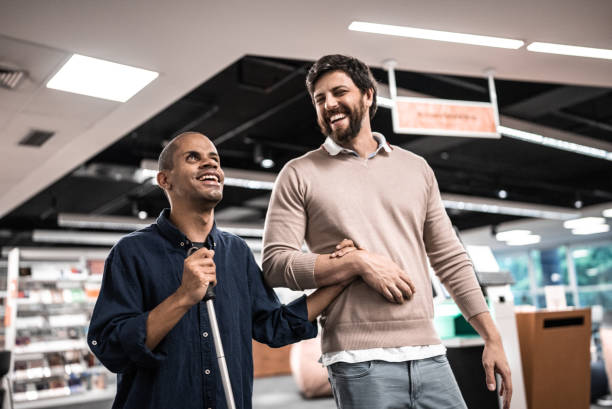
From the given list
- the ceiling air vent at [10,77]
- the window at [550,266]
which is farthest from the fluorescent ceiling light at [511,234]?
the ceiling air vent at [10,77]

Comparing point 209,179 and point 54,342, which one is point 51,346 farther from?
point 209,179

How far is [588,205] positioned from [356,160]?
43.8ft

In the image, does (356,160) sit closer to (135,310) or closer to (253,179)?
(135,310)

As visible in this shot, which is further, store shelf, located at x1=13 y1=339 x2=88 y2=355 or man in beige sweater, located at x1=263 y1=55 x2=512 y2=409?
store shelf, located at x1=13 y1=339 x2=88 y2=355

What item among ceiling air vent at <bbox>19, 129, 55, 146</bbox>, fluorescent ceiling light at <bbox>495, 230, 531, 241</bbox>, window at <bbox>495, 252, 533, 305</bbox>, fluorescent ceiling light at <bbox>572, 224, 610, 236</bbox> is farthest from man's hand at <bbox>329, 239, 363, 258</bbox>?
window at <bbox>495, 252, 533, 305</bbox>

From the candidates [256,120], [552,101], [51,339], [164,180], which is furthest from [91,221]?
[164,180]

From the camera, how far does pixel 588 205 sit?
13383 millimetres

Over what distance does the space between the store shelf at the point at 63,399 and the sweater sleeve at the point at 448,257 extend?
268 inches

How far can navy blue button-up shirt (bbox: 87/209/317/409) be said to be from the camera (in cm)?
154

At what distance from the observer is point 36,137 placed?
6.20 m

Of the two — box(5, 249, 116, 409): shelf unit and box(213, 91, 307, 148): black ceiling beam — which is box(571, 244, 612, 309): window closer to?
box(213, 91, 307, 148): black ceiling beam

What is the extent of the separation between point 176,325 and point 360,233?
0.62m

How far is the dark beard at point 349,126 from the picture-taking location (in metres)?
1.79

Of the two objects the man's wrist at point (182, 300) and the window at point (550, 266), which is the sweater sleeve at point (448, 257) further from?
the window at point (550, 266)
